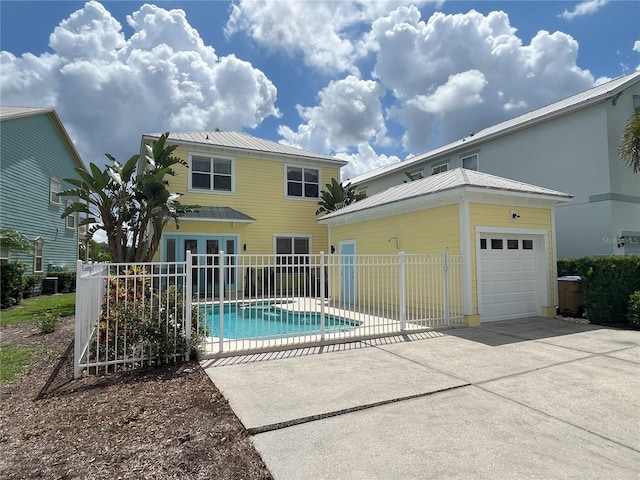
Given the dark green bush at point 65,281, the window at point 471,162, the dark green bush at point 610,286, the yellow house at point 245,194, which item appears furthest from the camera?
the window at point 471,162

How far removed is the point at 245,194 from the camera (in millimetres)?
18219

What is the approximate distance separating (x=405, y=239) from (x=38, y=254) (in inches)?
749

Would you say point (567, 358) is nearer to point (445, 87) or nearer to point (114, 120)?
point (445, 87)

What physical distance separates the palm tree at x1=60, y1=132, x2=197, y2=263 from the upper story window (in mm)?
4330

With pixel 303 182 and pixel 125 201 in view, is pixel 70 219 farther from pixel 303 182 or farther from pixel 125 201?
pixel 303 182

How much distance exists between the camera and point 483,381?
5.12m

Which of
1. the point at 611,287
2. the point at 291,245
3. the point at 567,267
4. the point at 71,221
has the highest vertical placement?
the point at 71,221

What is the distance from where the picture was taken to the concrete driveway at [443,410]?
3074 mm

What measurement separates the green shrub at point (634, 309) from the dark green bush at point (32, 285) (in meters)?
22.1

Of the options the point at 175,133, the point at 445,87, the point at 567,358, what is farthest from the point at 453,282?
the point at 175,133

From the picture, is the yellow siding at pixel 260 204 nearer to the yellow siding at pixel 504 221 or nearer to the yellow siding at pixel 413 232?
the yellow siding at pixel 413 232

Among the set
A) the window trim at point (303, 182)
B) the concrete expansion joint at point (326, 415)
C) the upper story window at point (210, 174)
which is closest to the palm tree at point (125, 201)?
the upper story window at point (210, 174)

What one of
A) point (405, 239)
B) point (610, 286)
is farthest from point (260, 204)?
point (610, 286)

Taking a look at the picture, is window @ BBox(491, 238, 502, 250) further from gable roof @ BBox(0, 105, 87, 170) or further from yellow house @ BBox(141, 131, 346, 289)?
gable roof @ BBox(0, 105, 87, 170)
